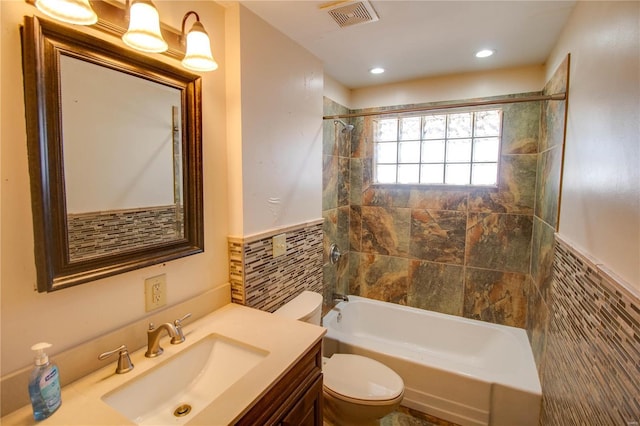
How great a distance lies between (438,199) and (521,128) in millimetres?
787

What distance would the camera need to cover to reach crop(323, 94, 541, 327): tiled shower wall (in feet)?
7.64

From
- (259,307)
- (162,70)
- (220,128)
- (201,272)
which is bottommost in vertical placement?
(259,307)

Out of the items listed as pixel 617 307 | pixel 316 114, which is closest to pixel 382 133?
pixel 316 114

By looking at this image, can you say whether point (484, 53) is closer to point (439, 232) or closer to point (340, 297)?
point (439, 232)

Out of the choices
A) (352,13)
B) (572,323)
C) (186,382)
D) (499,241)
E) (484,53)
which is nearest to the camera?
(186,382)

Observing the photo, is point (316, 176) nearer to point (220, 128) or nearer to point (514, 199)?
point (220, 128)

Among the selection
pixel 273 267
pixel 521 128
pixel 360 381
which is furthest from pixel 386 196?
pixel 360 381

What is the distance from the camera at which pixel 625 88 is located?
3.15ft

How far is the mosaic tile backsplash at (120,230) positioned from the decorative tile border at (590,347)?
1.52 meters

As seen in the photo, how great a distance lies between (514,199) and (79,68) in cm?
267

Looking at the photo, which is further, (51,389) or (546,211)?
(546,211)

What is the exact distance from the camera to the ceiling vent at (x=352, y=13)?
143 centimetres

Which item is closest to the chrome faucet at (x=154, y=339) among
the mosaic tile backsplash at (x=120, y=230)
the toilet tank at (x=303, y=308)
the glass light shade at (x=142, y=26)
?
the mosaic tile backsplash at (x=120, y=230)

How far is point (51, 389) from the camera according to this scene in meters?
0.80
